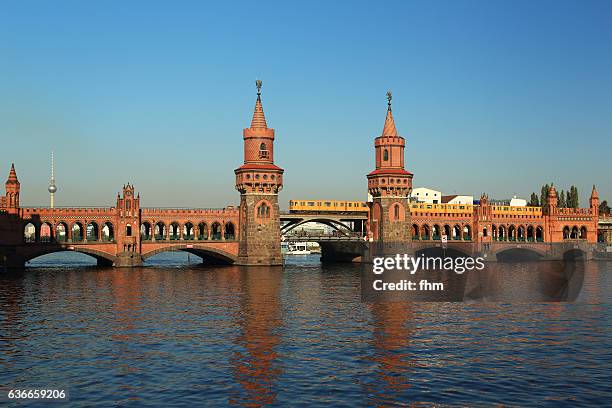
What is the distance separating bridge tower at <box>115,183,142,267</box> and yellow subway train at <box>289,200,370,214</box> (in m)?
30.3

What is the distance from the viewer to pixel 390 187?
129000 mm

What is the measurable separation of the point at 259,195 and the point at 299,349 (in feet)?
255

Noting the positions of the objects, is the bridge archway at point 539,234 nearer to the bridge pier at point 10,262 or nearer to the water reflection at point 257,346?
the water reflection at point 257,346

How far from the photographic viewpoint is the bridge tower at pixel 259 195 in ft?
386

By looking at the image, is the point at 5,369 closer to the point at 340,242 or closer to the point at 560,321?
the point at 560,321

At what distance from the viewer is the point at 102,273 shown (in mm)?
101875

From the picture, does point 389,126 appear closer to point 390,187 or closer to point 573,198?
point 390,187

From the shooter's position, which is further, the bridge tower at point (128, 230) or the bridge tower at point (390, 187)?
the bridge tower at point (390, 187)

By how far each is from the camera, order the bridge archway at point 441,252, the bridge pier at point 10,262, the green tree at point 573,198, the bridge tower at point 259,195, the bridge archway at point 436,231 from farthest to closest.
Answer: the green tree at point 573,198 → the bridge archway at point 436,231 → the bridge archway at point 441,252 → the bridge tower at point 259,195 → the bridge pier at point 10,262

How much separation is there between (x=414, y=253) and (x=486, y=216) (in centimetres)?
2274

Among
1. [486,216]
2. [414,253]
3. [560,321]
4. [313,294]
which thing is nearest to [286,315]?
[313,294]

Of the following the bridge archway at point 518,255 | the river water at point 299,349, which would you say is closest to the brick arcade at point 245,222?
the bridge archway at point 518,255

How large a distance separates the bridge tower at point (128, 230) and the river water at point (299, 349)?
40190 millimetres

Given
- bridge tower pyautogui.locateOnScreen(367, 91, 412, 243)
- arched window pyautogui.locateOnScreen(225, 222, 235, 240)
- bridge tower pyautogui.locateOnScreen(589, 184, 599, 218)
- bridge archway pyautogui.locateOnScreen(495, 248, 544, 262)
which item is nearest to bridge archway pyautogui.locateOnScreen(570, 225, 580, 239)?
bridge tower pyautogui.locateOnScreen(589, 184, 599, 218)
